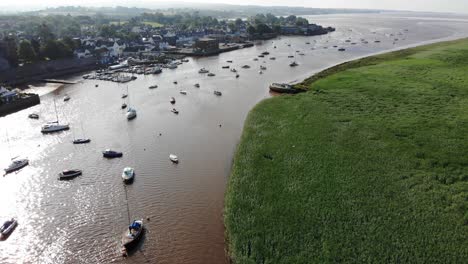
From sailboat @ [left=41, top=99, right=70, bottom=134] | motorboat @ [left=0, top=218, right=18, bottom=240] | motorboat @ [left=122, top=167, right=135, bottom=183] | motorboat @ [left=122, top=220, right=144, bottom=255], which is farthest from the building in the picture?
motorboat @ [left=122, top=220, right=144, bottom=255]

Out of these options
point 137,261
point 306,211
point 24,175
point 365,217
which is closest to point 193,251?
point 137,261

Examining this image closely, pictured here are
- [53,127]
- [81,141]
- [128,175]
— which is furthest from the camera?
[53,127]

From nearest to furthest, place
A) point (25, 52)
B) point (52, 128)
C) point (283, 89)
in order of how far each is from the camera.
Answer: point (52, 128)
point (283, 89)
point (25, 52)

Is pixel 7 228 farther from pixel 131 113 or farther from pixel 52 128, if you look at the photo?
pixel 131 113

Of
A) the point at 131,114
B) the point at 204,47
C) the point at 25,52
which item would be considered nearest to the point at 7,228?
the point at 131,114

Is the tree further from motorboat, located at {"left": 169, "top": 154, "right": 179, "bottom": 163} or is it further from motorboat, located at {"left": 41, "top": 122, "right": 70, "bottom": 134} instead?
motorboat, located at {"left": 169, "top": 154, "right": 179, "bottom": 163}

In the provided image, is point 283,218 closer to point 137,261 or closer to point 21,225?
point 137,261

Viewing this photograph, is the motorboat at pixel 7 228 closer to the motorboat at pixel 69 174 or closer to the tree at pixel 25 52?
the motorboat at pixel 69 174

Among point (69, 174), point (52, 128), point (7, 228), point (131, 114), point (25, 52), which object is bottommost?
point (7, 228)
